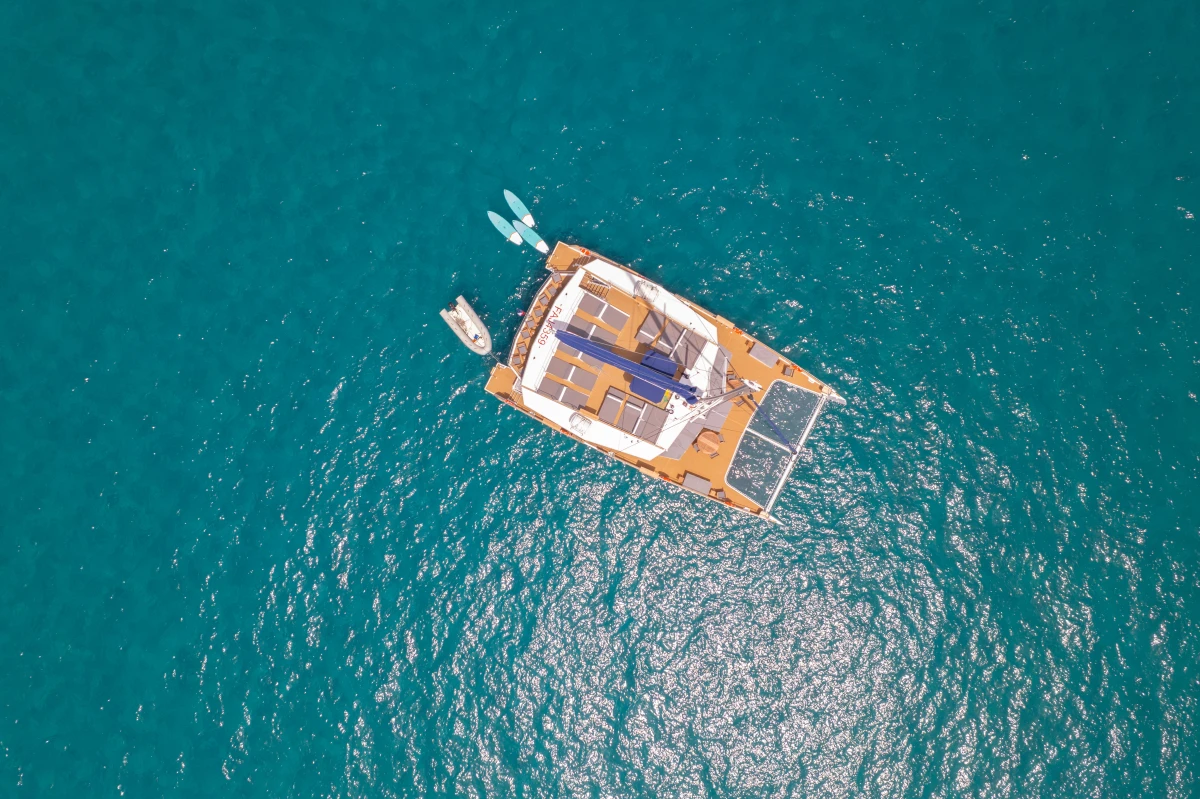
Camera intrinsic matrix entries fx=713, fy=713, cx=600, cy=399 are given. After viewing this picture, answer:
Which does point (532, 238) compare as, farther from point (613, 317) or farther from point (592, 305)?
point (613, 317)

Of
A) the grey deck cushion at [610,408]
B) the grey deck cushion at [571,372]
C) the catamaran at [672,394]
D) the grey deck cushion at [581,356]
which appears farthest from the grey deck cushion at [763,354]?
the grey deck cushion at [571,372]

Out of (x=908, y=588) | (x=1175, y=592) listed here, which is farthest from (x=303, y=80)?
(x=1175, y=592)

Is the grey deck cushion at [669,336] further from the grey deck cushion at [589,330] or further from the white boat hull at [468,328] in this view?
the white boat hull at [468,328]

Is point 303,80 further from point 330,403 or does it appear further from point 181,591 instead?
point 181,591

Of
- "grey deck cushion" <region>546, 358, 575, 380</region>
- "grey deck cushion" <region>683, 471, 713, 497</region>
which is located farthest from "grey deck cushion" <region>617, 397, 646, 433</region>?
"grey deck cushion" <region>683, 471, 713, 497</region>

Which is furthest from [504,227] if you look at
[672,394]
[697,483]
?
[697,483]

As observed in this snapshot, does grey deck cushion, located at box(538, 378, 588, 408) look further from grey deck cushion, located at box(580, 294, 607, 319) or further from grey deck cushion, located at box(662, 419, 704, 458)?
grey deck cushion, located at box(662, 419, 704, 458)

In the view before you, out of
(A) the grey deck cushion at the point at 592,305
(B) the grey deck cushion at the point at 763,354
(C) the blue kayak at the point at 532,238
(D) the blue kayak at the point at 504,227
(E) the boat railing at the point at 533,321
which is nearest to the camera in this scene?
(A) the grey deck cushion at the point at 592,305
